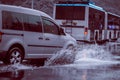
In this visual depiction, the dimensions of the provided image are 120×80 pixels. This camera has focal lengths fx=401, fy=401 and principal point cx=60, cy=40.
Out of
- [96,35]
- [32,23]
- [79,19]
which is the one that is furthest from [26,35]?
[96,35]

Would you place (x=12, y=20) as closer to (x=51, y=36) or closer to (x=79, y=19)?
(x=51, y=36)

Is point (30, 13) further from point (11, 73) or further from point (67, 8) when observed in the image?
point (67, 8)

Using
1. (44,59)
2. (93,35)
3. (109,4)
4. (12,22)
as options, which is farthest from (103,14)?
(109,4)

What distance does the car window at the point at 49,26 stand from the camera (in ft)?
47.5

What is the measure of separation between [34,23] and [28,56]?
49.0 inches

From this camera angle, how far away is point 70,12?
91.0 feet

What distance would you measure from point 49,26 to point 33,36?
4.09 feet

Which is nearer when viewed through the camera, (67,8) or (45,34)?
(45,34)

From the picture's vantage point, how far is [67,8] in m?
28.1

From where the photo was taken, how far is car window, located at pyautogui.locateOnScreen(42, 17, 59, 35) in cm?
1449

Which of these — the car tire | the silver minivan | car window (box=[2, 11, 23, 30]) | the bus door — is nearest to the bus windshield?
the bus door

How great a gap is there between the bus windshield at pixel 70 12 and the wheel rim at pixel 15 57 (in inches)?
563

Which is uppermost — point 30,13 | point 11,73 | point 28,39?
point 30,13

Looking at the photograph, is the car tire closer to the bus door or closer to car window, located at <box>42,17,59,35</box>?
car window, located at <box>42,17,59,35</box>
